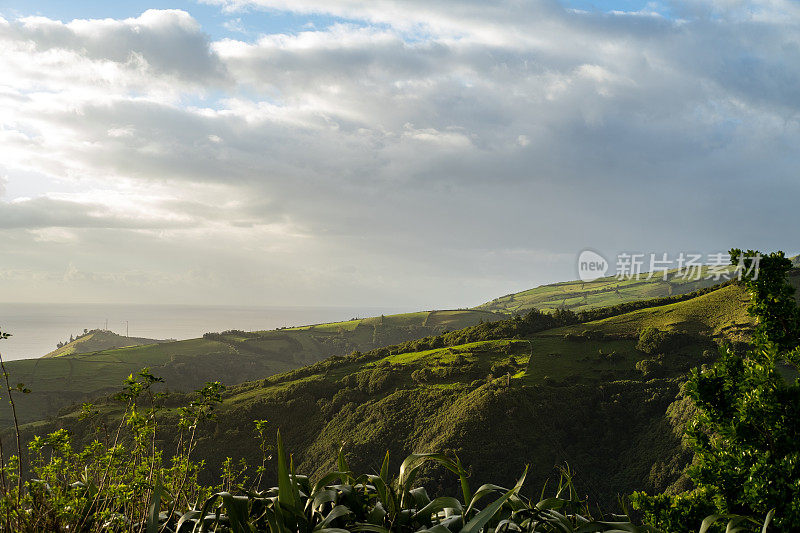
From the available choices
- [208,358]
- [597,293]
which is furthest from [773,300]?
[597,293]

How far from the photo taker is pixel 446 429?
106 feet

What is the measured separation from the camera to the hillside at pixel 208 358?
62438 millimetres

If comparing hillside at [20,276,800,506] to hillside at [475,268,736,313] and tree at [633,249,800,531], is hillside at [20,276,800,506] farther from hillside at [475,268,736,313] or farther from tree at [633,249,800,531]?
hillside at [475,268,736,313]

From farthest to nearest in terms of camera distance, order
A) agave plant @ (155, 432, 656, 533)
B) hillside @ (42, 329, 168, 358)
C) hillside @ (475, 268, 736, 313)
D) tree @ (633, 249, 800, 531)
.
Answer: hillside @ (42, 329, 168, 358), hillside @ (475, 268, 736, 313), tree @ (633, 249, 800, 531), agave plant @ (155, 432, 656, 533)

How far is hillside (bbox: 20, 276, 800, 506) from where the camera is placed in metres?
30.2

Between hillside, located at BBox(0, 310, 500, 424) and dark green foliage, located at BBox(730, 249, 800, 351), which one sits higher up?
dark green foliage, located at BBox(730, 249, 800, 351)

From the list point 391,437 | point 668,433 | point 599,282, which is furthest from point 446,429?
point 599,282

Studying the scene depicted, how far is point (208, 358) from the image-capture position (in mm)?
80062

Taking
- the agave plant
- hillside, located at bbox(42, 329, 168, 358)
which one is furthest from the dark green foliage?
hillside, located at bbox(42, 329, 168, 358)

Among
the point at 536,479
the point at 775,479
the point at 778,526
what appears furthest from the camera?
the point at 536,479

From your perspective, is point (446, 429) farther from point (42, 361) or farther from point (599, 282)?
point (599, 282)

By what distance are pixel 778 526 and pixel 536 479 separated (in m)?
30.2

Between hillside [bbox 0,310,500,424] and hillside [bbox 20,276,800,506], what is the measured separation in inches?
894

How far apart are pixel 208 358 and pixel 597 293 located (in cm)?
7973
